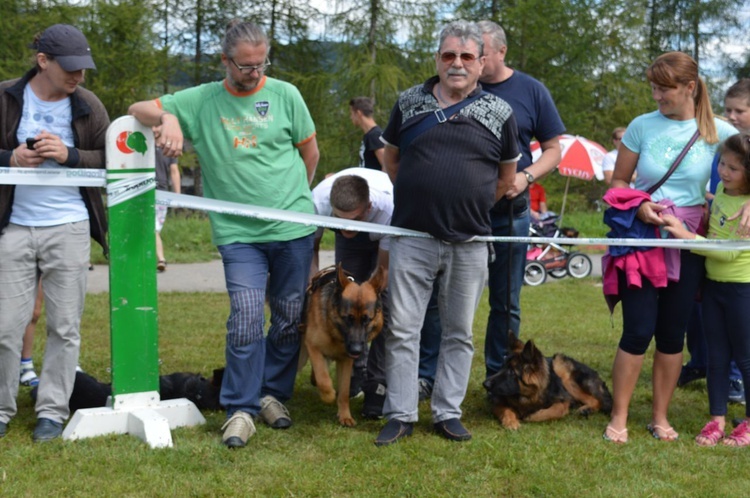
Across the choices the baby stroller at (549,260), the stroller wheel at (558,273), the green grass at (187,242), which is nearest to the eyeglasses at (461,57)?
the baby stroller at (549,260)

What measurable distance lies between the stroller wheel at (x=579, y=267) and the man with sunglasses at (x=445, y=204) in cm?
854

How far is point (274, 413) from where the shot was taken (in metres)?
4.86

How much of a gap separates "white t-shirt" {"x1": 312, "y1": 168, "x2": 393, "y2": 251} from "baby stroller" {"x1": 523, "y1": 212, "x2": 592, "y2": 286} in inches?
274

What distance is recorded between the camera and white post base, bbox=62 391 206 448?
4418 millimetres

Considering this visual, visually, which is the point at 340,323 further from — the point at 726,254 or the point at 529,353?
the point at 726,254

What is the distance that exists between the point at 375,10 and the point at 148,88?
540 cm

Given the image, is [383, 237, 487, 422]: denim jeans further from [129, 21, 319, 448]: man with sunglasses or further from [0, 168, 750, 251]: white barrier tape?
[129, 21, 319, 448]: man with sunglasses

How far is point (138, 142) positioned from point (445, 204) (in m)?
1.66

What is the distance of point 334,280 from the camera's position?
16.6 ft

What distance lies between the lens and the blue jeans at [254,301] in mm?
4523

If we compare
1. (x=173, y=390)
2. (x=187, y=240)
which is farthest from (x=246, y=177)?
(x=187, y=240)

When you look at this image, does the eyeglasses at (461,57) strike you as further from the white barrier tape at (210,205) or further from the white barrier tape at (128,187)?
the white barrier tape at (128,187)

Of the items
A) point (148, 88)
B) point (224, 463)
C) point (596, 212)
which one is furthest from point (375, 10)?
point (224, 463)

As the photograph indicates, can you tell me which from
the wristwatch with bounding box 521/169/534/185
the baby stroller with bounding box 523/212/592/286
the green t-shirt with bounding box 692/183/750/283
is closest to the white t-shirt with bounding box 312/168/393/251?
the wristwatch with bounding box 521/169/534/185
